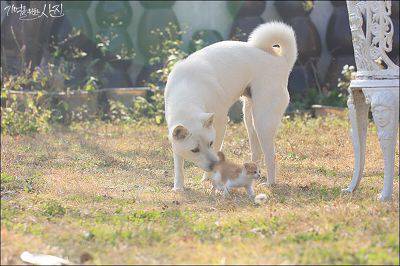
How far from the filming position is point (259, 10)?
11.6m

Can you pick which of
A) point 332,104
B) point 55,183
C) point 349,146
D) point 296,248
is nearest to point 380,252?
point 296,248

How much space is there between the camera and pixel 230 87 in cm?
611

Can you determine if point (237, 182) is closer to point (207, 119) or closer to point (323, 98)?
point (207, 119)

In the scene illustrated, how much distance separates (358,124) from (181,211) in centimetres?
A: 145

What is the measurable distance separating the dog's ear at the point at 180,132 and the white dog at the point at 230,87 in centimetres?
3

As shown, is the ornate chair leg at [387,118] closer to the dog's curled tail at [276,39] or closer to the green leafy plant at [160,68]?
the dog's curled tail at [276,39]

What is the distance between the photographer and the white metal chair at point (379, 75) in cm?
475

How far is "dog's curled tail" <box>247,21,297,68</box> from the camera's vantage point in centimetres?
629

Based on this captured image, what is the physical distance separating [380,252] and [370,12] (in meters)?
1.88

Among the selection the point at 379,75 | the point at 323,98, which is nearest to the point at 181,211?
the point at 379,75

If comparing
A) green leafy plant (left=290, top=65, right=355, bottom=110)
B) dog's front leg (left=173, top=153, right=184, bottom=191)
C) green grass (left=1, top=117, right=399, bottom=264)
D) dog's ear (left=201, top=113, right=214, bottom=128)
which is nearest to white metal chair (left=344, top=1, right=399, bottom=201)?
green grass (left=1, top=117, right=399, bottom=264)

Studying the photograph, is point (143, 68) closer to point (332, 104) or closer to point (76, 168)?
point (332, 104)

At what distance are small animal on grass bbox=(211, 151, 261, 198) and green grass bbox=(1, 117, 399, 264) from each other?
122mm

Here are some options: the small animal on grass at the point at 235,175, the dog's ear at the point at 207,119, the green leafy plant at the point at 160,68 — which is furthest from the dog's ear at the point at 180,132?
the green leafy plant at the point at 160,68
